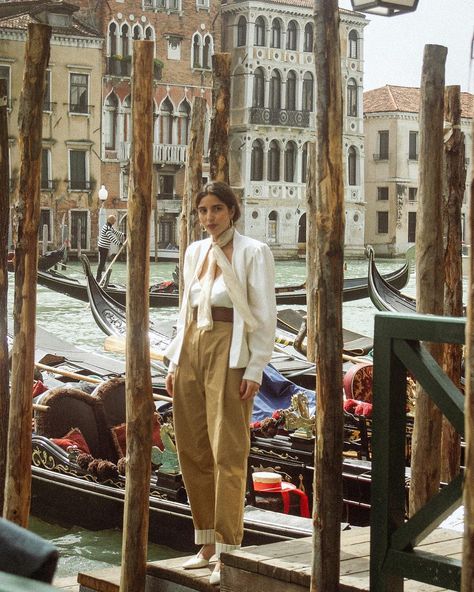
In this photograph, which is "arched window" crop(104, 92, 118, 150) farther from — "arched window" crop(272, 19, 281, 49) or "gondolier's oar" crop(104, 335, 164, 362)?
"gondolier's oar" crop(104, 335, 164, 362)

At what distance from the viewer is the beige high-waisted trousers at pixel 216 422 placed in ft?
7.62

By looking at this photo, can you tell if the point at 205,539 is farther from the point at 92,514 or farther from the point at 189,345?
the point at 92,514

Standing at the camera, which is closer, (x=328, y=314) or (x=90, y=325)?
(x=328, y=314)

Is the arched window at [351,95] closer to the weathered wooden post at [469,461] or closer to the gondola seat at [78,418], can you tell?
the gondola seat at [78,418]

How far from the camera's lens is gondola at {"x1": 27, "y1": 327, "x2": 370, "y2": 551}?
3.62m

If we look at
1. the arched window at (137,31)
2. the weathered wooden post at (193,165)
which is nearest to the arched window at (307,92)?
the arched window at (137,31)

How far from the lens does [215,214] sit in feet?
7.73

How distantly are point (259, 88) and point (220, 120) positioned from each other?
19.7 meters

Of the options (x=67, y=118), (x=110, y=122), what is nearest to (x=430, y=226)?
(x=67, y=118)

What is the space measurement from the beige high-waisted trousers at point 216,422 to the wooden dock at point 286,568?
0.10m

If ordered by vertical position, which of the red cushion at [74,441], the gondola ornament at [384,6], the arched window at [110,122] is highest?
the arched window at [110,122]

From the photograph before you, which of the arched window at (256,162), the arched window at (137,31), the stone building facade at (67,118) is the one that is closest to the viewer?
the stone building facade at (67,118)

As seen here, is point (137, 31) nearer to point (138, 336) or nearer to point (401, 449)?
point (138, 336)

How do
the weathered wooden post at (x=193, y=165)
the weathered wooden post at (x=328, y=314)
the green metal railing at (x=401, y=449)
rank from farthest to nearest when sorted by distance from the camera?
the weathered wooden post at (x=193, y=165) < the weathered wooden post at (x=328, y=314) < the green metal railing at (x=401, y=449)
